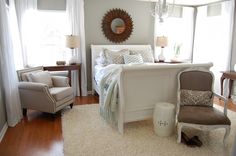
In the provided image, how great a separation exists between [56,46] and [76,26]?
0.74 m

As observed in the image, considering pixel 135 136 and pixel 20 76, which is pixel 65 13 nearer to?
pixel 20 76

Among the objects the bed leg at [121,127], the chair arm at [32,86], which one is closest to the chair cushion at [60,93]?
the chair arm at [32,86]

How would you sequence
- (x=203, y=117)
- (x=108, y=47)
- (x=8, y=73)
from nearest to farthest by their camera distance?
(x=203, y=117)
(x=8, y=73)
(x=108, y=47)

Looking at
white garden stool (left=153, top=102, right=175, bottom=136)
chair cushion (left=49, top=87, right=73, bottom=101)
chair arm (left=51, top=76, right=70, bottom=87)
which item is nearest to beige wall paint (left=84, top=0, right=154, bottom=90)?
chair arm (left=51, top=76, right=70, bottom=87)

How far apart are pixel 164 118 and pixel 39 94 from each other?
84.2 inches

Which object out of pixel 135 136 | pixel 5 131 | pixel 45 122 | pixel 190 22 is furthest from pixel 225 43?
pixel 5 131

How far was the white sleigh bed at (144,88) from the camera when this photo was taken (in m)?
2.73

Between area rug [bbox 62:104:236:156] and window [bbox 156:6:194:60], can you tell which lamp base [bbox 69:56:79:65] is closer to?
area rug [bbox 62:104:236:156]

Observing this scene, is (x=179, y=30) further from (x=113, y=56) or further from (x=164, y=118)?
(x=164, y=118)

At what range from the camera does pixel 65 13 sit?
182 inches

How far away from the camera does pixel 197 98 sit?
280 cm

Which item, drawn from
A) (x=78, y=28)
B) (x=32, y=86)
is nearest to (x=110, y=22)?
(x=78, y=28)

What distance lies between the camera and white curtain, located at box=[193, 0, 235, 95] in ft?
15.8

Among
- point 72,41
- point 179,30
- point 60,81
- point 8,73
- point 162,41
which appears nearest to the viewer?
point 8,73
